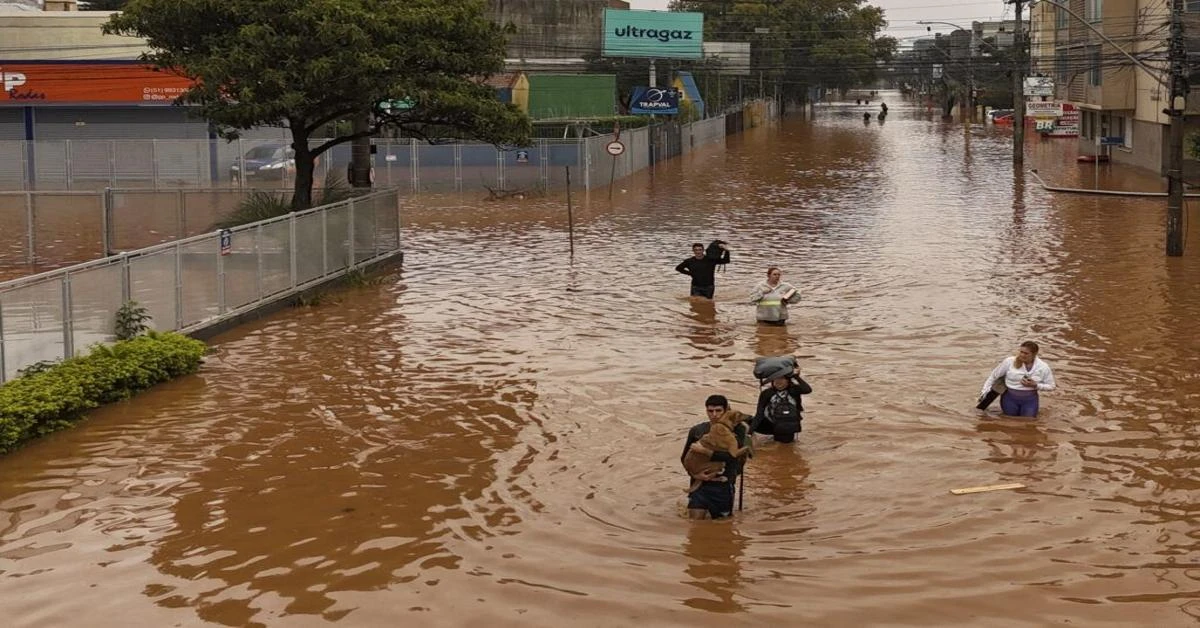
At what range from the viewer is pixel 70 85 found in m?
57.3

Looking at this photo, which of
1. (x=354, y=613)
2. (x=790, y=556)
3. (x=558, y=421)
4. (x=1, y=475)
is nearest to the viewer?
(x=354, y=613)

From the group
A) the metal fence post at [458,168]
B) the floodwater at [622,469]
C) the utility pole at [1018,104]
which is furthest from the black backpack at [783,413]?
the utility pole at [1018,104]

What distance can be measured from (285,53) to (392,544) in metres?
17.4

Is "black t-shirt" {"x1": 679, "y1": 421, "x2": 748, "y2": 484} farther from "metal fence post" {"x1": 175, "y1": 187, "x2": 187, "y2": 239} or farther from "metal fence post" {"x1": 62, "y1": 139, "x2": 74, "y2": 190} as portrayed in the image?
"metal fence post" {"x1": 62, "y1": 139, "x2": 74, "y2": 190}

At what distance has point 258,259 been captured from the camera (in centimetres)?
2303

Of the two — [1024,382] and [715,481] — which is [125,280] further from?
[1024,382]

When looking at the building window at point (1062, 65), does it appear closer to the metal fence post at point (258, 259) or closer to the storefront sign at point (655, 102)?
the storefront sign at point (655, 102)

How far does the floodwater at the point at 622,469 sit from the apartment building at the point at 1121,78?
2567cm

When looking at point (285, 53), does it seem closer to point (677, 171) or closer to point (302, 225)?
point (302, 225)

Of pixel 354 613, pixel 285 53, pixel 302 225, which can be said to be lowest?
pixel 354 613

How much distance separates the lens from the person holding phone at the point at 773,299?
70.6 ft

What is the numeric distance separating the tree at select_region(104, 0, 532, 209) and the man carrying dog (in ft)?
53.4

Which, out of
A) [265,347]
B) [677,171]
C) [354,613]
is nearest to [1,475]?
[354,613]

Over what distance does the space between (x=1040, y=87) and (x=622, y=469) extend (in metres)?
65.9
